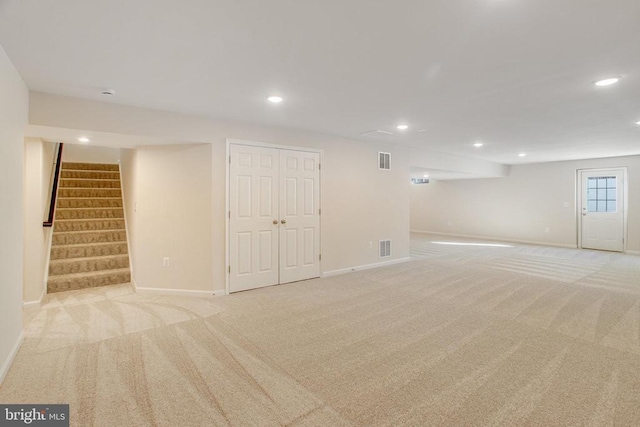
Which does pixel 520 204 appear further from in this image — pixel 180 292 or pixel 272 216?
pixel 180 292

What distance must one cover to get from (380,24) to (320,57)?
2.04 ft

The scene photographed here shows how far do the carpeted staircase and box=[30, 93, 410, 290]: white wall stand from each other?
2.88ft

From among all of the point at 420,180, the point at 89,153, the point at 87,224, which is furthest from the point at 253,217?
the point at 420,180

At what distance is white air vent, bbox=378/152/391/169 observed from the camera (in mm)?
6227

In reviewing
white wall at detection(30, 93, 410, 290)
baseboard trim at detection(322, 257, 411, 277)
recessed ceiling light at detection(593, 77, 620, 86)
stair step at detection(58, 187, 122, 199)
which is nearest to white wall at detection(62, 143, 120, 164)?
stair step at detection(58, 187, 122, 199)

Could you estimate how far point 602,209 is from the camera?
8266 millimetres

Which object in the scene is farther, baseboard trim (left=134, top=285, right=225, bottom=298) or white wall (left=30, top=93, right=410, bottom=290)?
baseboard trim (left=134, top=285, right=225, bottom=298)

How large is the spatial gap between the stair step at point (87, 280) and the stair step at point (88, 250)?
0.45 m

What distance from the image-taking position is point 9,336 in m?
2.52

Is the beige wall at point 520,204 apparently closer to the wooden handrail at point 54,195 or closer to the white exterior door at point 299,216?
the white exterior door at point 299,216

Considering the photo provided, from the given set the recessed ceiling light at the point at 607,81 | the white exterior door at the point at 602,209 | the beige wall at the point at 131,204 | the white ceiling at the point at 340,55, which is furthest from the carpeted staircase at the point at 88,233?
the white exterior door at the point at 602,209

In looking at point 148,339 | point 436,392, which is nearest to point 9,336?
point 148,339

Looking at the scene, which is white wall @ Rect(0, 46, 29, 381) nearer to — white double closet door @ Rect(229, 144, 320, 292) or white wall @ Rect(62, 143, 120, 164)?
white double closet door @ Rect(229, 144, 320, 292)

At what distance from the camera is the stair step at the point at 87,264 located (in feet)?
15.6
